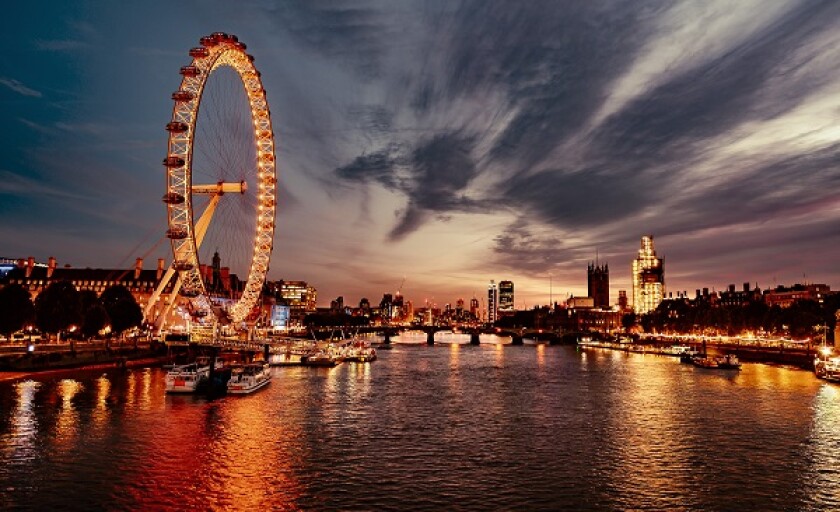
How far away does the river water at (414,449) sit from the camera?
32.0m

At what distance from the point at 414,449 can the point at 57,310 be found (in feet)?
229

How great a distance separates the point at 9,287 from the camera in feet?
281

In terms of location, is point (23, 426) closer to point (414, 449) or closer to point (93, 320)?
point (414, 449)

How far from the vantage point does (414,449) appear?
42.4m

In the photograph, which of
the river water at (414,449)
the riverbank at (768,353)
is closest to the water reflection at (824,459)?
the river water at (414,449)

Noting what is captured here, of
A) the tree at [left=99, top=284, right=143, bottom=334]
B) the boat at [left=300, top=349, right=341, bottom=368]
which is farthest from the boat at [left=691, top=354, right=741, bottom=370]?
the tree at [left=99, top=284, right=143, bottom=334]

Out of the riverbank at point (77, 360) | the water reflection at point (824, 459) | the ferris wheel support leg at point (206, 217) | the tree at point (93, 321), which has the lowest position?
the water reflection at point (824, 459)

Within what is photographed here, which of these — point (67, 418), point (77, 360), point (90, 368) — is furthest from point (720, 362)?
point (67, 418)

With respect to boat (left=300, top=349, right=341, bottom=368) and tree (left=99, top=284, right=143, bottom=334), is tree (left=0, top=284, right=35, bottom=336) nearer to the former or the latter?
tree (left=99, top=284, right=143, bottom=334)

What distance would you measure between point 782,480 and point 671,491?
272 inches

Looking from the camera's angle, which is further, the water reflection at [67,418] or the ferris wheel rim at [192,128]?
the ferris wheel rim at [192,128]

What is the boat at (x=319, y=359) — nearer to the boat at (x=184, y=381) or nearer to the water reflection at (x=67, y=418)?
the boat at (x=184, y=381)

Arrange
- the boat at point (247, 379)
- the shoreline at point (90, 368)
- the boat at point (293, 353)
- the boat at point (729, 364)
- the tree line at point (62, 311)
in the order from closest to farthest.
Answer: the boat at point (247, 379)
the shoreline at point (90, 368)
the tree line at point (62, 311)
the boat at point (729, 364)
the boat at point (293, 353)

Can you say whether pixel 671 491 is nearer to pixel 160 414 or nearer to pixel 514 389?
pixel 160 414
